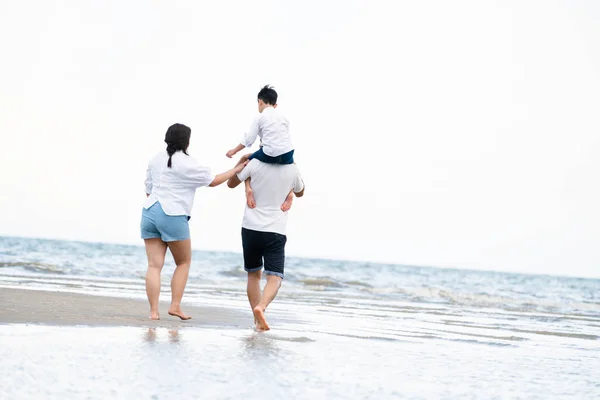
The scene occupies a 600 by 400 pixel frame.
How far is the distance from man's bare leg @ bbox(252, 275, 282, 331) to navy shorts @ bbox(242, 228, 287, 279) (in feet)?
0.19

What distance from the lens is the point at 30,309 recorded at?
19.2 ft

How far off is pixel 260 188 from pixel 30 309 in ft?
6.37

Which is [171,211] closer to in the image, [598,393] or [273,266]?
[273,266]

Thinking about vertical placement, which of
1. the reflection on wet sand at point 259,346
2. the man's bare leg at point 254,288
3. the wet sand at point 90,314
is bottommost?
the wet sand at point 90,314

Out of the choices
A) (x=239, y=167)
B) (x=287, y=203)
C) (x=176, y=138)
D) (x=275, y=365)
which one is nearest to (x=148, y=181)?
(x=176, y=138)

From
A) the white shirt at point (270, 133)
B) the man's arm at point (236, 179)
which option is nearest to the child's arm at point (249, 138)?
the white shirt at point (270, 133)

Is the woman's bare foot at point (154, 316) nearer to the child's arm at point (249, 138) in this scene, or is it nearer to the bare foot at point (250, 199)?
the bare foot at point (250, 199)

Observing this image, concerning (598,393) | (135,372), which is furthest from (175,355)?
(598,393)

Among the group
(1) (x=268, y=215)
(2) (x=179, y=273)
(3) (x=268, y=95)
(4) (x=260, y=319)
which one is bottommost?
(4) (x=260, y=319)

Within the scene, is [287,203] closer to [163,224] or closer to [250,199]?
[250,199]

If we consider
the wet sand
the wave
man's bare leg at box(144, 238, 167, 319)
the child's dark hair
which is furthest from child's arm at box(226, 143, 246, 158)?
the wave

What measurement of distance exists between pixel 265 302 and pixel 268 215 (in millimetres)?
657

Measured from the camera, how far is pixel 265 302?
5.77m

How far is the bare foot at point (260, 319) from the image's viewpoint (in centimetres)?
560
